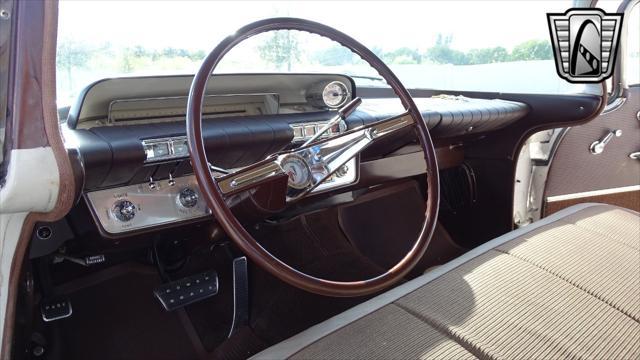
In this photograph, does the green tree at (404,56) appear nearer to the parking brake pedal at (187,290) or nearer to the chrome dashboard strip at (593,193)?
the chrome dashboard strip at (593,193)

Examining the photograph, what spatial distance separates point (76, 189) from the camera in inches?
35.3

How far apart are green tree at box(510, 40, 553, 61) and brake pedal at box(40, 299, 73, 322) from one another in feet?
7.83

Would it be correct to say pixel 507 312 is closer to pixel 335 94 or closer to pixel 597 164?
pixel 335 94

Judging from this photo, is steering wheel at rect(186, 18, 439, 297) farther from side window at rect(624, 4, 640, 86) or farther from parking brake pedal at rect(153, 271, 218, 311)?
side window at rect(624, 4, 640, 86)

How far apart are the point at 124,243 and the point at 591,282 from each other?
1.39 meters

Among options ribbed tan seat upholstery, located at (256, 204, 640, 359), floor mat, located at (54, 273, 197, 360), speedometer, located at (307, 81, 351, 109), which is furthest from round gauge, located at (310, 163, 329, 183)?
floor mat, located at (54, 273, 197, 360)

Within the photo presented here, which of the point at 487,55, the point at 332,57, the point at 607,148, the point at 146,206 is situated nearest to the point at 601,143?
the point at 607,148

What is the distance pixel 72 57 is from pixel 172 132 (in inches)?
18.8

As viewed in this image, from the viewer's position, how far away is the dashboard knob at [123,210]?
136 centimetres

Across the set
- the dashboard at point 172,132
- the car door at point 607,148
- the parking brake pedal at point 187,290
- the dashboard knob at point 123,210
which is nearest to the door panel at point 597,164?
the car door at point 607,148

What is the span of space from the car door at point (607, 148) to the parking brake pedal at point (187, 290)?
68.2 inches

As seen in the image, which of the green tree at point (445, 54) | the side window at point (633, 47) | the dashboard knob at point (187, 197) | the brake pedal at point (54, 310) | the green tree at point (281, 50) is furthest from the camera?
the green tree at point (445, 54)

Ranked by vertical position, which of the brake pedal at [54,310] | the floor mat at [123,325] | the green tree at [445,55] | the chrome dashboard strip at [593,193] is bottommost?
the floor mat at [123,325]

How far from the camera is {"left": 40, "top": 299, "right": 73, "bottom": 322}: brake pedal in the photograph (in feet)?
5.17
